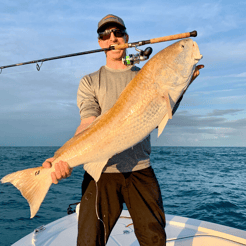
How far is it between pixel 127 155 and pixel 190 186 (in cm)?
1226

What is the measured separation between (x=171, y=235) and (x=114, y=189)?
2338mm

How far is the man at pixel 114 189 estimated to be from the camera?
2.48 m

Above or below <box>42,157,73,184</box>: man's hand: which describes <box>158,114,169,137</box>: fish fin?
above

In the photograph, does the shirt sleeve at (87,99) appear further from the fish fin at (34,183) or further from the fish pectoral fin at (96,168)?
the fish fin at (34,183)

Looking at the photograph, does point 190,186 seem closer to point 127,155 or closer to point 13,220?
point 13,220

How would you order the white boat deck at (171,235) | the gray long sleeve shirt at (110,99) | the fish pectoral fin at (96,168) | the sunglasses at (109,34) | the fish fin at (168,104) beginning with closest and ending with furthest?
1. the fish fin at (168,104)
2. the fish pectoral fin at (96,168)
3. the gray long sleeve shirt at (110,99)
4. the sunglasses at (109,34)
5. the white boat deck at (171,235)

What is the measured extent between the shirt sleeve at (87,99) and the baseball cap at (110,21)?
763 millimetres

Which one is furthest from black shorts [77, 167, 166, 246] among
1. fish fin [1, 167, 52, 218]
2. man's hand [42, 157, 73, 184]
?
fish fin [1, 167, 52, 218]

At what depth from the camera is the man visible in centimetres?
248

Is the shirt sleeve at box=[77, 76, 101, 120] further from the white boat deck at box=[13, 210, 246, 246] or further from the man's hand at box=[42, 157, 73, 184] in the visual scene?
the white boat deck at box=[13, 210, 246, 246]

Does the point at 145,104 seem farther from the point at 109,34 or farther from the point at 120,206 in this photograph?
the point at 109,34

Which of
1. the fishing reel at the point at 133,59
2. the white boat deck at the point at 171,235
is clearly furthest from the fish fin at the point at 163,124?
the white boat deck at the point at 171,235

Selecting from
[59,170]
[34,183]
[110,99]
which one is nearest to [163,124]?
[110,99]

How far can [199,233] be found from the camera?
4230mm
